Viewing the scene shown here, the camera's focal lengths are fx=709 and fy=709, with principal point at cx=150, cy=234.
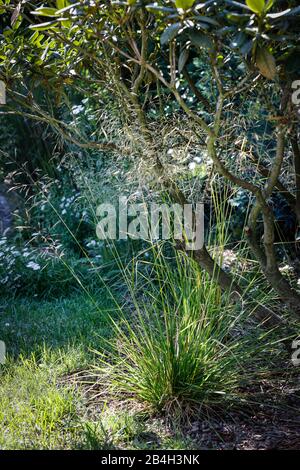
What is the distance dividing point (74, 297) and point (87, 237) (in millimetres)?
1013

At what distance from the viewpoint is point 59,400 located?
3.54 m

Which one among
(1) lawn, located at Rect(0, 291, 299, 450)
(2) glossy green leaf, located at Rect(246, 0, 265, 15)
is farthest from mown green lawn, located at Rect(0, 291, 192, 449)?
(2) glossy green leaf, located at Rect(246, 0, 265, 15)

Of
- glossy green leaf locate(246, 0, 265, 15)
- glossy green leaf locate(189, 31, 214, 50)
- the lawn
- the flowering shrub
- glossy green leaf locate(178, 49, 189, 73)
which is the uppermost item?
glossy green leaf locate(246, 0, 265, 15)

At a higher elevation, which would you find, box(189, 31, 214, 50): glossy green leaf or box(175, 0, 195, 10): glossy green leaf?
box(175, 0, 195, 10): glossy green leaf

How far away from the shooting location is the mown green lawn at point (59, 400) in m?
3.24

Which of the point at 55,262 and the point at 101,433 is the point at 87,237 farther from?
the point at 101,433

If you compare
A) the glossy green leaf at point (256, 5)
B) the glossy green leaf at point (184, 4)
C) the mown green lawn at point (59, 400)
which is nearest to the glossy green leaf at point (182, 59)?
the glossy green leaf at point (184, 4)

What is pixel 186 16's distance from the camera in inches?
117

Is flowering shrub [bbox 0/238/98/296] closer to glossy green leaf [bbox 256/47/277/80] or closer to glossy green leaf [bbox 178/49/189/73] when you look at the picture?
glossy green leaf [bbox 178/49/189/73]

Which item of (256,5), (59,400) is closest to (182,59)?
(256,5)

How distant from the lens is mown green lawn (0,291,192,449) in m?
3.24

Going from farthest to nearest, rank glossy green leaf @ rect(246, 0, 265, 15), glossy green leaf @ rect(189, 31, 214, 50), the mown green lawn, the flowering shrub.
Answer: the flowering shrub
the mown green lawn
glossy green leaf @ rect(189, 31, 214, 50)
glossy green leaf @ rect(246, 0, 265, 15)

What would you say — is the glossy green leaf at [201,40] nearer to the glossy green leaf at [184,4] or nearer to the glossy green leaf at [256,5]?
the glossy green leaf at [184,4]

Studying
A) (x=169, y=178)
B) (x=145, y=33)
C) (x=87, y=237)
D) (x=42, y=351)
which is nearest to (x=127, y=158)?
(x=169, y=178)
